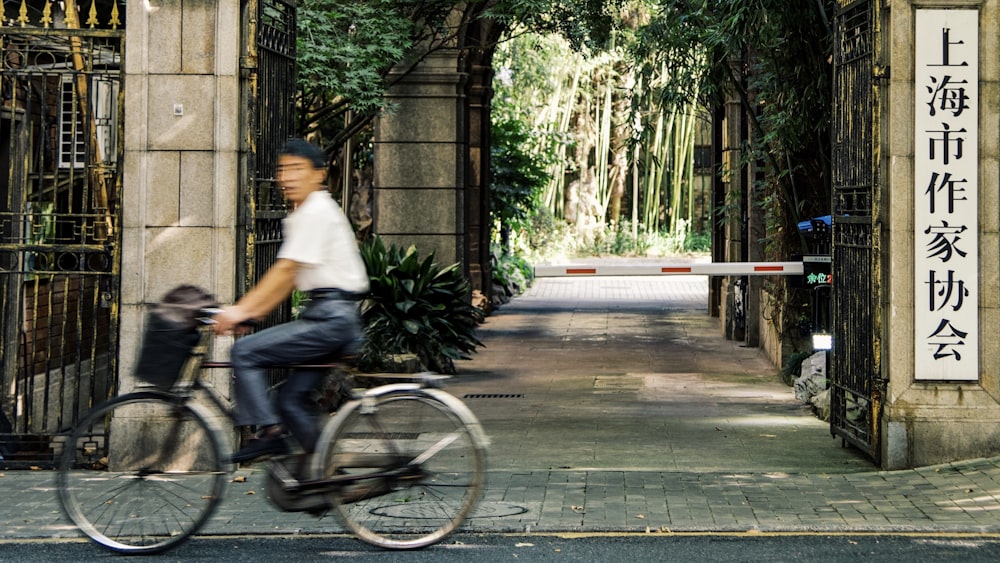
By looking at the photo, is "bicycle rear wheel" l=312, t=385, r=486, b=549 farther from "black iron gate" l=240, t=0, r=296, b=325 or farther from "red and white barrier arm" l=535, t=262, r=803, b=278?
"red and white barrier arm" l=535, t=262, r=803, b=278

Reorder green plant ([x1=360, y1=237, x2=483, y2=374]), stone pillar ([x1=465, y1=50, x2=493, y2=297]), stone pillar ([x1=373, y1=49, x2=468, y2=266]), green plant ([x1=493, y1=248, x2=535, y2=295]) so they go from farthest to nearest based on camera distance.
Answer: green plant ([x1=493, y1=248, x2=535, y2=295]), stone pillar ([x1=465, y1=50, x2=493, y2=297]), stone pillar ([x1=373, y1=49, x2=468, y2=266]), green plant ([x1=360, y1=237, x2=483, y2=374])

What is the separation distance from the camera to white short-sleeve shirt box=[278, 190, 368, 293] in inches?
254

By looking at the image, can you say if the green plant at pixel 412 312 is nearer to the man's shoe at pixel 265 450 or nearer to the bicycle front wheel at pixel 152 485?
the bicycle front wheel at pixel 152 485

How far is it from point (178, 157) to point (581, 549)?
3913 millimetres

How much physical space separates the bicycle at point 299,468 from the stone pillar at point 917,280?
11.8 ft

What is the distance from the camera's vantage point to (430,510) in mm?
7188

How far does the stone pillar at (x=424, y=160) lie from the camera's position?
19906mm

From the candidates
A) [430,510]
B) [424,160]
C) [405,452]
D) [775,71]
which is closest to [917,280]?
[430,510]

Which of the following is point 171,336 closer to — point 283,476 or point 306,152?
point 283,476

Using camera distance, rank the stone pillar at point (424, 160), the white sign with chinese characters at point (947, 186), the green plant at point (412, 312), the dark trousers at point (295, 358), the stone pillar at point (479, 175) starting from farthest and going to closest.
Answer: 1. the stone pillar at point (479, 175)
2. the stone pillar at point (424, 160)
3. the green plant at point (412, 312)
4. the white sign with chinese characters at point (947, 186)
5. the dark trousers at point (295, 358)

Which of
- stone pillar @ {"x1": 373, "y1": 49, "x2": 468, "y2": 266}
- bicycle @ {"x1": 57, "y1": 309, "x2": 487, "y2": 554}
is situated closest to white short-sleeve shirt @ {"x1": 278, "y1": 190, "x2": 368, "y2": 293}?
bicycle @ {"x1": 57, "y1": 309, "x2": 487, "y2": 554}

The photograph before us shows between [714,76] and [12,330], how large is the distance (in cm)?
774

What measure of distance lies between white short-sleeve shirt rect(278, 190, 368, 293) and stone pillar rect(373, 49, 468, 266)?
13.5m

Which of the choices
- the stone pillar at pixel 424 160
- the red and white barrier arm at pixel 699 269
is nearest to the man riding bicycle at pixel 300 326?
the red and white barrier arm at pixel 699 269
